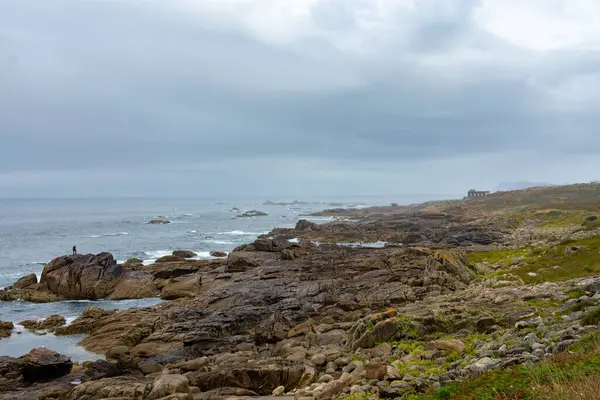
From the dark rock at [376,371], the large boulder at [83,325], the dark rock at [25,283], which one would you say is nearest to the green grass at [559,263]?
the dark rock at [376,371]

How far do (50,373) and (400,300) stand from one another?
21.5 metres

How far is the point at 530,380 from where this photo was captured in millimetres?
9516

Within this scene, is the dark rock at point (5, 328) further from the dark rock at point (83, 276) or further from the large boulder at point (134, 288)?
the large boulder at point (134, 288)

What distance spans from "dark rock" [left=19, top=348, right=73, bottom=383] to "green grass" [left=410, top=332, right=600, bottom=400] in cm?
1896

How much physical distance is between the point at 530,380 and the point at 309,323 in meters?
18.2

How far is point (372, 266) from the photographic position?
44031mm

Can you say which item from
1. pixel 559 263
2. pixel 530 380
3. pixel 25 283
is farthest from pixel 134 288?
pixel 530 380

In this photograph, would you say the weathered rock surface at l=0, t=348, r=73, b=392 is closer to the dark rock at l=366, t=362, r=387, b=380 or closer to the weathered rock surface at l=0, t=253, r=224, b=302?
the dark rock at l=366, t=362, r=387, b=380

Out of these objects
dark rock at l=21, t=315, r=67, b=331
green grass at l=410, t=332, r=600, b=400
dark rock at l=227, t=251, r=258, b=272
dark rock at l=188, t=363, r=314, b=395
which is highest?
green grass at l=410, t=332, r=600, b=400

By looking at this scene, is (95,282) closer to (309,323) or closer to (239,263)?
(239,263)

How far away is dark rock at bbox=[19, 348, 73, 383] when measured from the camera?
71.3 feet

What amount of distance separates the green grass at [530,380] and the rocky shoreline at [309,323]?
120 centimetres

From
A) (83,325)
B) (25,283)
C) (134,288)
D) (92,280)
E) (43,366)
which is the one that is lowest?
(83,325)

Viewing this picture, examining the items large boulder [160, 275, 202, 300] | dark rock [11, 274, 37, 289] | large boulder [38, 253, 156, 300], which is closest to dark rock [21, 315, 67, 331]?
large boulder [38, 253, 156, 300]
